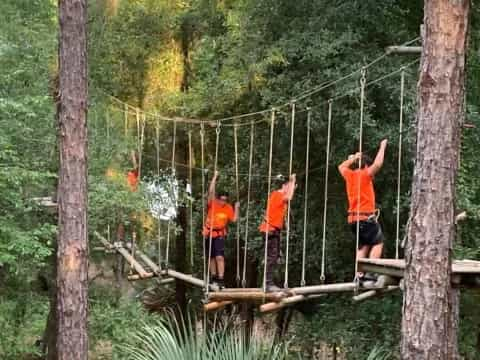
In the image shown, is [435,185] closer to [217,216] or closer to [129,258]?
[217,216]

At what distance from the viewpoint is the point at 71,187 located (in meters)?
5.24

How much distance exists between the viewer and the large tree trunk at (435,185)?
11.6 ft

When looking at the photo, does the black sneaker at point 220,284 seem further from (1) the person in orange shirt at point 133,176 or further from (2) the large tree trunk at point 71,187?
(2) the large tree trunk at point 71,187

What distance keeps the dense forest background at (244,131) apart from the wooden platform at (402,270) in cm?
249

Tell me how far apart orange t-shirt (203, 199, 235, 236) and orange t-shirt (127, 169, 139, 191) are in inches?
35.7

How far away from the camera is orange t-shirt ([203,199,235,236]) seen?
676 centimetres

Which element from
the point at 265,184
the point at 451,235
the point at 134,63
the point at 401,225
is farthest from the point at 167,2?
the point at 451,235

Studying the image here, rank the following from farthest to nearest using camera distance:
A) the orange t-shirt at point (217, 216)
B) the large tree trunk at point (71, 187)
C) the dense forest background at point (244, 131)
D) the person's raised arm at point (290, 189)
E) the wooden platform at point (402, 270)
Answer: the orange t-shirt at point (217, 216) < the dense forest background at point (244, 131) < the person's raised arm at point (290, 189) < the large tree trunk at point (71, 187) < the wooden platform at point (402, 270)

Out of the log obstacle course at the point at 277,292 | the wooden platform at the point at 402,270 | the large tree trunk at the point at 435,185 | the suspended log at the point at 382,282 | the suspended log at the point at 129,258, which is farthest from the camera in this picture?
the suspended log at the point at 129,258

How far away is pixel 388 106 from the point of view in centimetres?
735

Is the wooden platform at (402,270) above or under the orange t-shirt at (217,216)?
under

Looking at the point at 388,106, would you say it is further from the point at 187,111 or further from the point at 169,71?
Answer: the point at 169,71

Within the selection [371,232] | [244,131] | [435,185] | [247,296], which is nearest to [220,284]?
[247,296]

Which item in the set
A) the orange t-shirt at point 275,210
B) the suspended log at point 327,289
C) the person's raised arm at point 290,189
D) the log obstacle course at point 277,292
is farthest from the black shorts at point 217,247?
the suspended log at point 327,289
